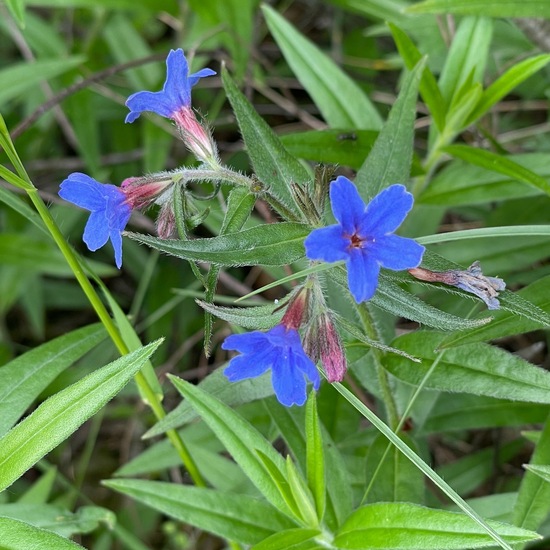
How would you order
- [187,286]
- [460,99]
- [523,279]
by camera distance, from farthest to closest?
[187,286] < [523,279] < [460,99]

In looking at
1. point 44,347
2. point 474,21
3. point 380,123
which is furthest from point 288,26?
point 44,347

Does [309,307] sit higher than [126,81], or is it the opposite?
[126,81]

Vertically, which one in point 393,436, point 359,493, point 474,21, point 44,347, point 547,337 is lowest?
point 359,493

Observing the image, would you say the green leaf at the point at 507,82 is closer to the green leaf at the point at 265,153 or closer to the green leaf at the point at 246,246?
the green leaf at the point at 265,153

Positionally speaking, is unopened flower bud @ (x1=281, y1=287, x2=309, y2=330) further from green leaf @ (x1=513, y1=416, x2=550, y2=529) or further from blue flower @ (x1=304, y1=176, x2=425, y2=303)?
green leaf @ (x1=513, y1=416, x2=550, y2=529)

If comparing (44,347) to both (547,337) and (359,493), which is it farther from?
(547,337)

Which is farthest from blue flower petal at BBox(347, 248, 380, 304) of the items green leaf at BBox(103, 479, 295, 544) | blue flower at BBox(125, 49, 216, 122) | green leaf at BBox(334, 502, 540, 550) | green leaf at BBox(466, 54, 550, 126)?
green leaf at BBox(466, 54, 550, 126)
